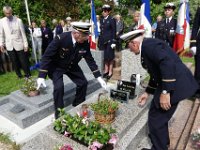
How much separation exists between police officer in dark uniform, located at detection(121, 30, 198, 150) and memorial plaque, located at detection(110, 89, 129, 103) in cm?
98

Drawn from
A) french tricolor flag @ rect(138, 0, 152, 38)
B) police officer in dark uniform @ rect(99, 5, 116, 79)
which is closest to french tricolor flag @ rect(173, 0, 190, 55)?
french tricolor flag @ rect(138, 0, 152, 38)

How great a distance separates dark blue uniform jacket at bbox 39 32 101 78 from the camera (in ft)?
14.4

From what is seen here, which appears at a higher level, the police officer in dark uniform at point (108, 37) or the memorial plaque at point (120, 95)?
the police officer in dark uniform at point (108, 37)

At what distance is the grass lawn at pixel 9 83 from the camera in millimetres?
6523

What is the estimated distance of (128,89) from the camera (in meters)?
4.59

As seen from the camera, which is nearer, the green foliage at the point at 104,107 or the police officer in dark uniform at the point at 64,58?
the green foliage at the point at 104,107

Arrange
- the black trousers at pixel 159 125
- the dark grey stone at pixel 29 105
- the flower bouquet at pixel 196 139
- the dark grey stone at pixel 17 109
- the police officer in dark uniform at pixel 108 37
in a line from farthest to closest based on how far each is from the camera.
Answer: the police officer in dark uniform at pixel 108 37, the dark grey stone at pixel 17 109, the dark grey stone at pixel 29 105, the flower bouquet at pixel 196 139, the black trousers at pixel 159 125

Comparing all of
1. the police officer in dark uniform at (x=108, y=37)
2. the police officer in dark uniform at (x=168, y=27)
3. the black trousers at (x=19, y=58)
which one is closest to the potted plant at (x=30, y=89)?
the black trousers at (x=19, y=58)

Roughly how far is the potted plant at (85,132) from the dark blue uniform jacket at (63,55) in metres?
1.33

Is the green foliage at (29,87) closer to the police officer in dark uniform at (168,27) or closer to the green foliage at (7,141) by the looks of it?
the green foliage at (7,141)

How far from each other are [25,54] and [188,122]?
5.05 meters

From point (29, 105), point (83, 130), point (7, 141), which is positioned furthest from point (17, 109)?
point (83, 130)

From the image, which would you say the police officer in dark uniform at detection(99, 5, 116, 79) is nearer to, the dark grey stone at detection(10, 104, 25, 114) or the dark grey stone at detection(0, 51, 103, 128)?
the dark grey stone at detection(0, 51, 103, 128)

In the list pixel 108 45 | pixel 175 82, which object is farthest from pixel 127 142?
pixel 108 45
